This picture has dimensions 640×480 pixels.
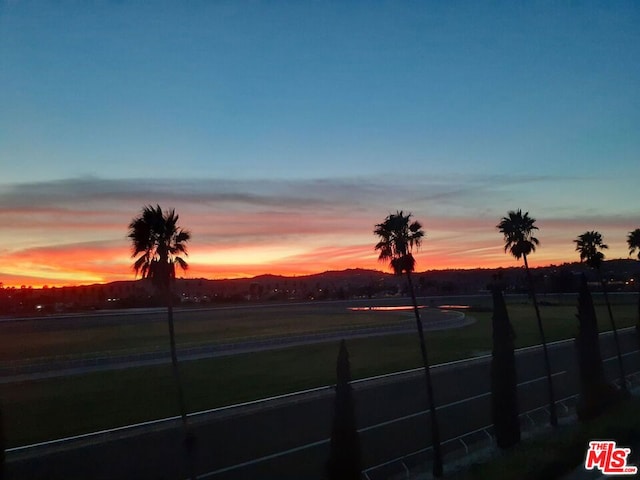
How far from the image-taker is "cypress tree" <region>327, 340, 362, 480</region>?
17016 mm

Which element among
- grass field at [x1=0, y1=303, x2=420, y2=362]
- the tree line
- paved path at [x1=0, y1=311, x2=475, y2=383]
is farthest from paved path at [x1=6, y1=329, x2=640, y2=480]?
grass field at [x1=0, y1=303, x2=420, y2=362]

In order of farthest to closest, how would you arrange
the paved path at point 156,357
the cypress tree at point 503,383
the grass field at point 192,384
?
the paved path at point 156,357 → the grass field at point 192,384 → the cypress tree at point 503,383

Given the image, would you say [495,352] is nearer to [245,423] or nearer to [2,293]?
[245,423]

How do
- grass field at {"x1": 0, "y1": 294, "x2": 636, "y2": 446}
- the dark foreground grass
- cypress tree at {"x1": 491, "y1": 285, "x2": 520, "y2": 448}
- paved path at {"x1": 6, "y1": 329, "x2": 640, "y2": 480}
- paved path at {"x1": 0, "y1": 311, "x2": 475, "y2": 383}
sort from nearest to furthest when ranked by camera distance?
the dark foreground grass < paved path at {"x1": 6, "y1": 329, "x2": 640, "y2": 480} < cypress tree at {"x1": 491, "y1": 285, "x2": 520, "y2": 448} < grass field at {"x1": 0, "y1": 294, "x2": 636, "y2": 446} < paved path at {"x1": 0, "y1": 311, "x2": 475, "y2": 383}

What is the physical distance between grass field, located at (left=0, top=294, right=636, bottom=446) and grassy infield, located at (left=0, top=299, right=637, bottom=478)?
0.13 feet

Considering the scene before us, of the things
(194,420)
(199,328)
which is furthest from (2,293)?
(194,420)

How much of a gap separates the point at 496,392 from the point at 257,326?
2269 inches

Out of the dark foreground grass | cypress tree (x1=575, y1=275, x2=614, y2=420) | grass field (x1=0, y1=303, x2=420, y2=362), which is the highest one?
grass field (x1=0, y1=303, x2=420, y2=362)

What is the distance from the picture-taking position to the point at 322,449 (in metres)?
22.2

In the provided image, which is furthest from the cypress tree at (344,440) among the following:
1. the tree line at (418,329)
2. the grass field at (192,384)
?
the grass field at (192,384)

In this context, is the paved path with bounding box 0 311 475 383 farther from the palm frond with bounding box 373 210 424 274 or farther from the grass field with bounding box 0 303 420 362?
the palm frond with bounding box 373 210 424 274

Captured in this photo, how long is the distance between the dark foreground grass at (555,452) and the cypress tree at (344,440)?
9.47ft

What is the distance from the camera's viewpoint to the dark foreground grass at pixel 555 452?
16.8m

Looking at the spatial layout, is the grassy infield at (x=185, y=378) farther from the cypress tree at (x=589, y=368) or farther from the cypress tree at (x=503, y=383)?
the cypress tree at (x=589, y=368)
